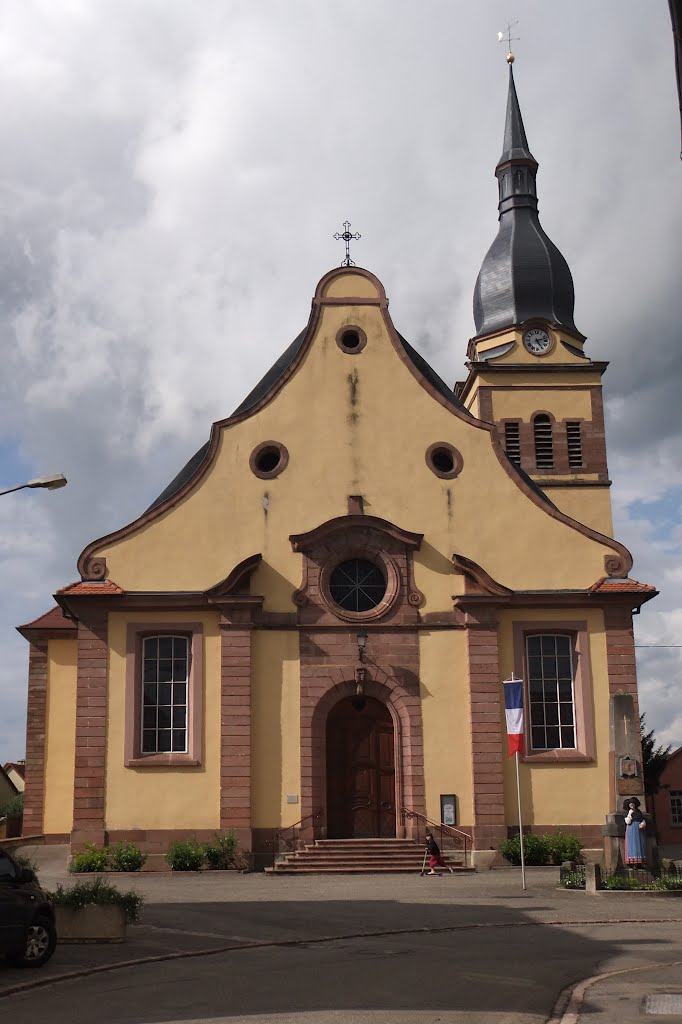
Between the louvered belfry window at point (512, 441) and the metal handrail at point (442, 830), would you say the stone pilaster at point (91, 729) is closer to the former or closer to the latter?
the metal handrail at point (442, 830)

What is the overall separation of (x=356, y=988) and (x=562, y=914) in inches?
299

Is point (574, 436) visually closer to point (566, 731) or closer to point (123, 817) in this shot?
point (566, 731)

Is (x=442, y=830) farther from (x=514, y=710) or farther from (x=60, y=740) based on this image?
(x=60, y=740)

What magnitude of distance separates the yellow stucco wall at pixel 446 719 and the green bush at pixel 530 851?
43.8 inches

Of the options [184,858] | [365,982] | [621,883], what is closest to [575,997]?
[365,982]

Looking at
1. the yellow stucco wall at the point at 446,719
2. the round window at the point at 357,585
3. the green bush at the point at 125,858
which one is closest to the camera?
the green bush at the point at 125,858

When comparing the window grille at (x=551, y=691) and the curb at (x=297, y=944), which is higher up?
the window grille at (x=551, y=691)

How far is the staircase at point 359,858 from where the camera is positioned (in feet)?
86.0

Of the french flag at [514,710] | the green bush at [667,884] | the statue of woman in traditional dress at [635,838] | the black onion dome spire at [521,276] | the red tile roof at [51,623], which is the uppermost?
the black onion dome spire at [521,276]

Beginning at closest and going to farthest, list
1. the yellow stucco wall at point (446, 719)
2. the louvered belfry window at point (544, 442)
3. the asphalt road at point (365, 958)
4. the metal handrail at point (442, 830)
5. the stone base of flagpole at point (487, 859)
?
the asphalt road at point (365, 958)
the stone base of flagpole at point (487, 859)
the metal handrail at point (442, 830)
the yellow stucco wall at point (446, 719)
the louvered belfry window at point (544, 442)

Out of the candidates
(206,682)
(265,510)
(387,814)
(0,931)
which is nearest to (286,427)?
(265,510)

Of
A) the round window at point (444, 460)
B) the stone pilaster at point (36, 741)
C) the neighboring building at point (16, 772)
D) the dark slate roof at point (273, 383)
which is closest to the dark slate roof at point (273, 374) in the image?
the dark slate roof at point (273, 383)

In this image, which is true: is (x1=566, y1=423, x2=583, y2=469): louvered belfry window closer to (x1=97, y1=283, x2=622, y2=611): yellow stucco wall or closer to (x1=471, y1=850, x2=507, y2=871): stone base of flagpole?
(x1=97, y1=283, x2=622, y2=611): yellow stucco wall

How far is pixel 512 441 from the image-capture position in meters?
43.0
